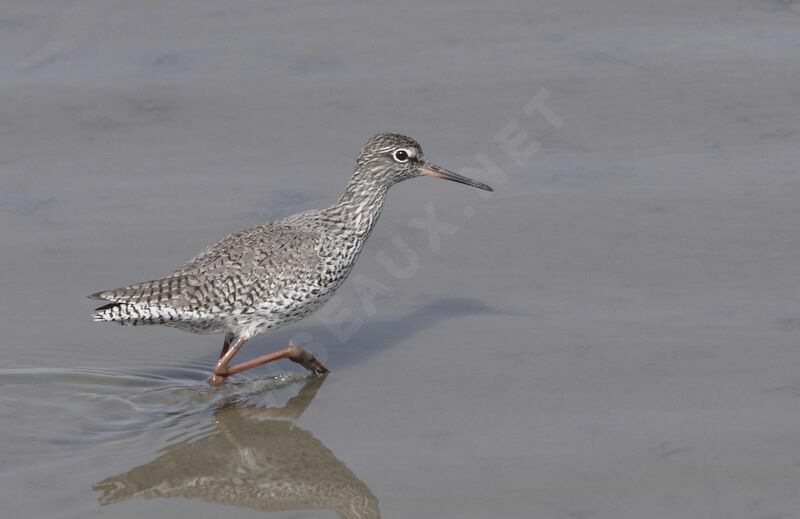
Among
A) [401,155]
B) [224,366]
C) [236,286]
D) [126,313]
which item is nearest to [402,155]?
[401,155]

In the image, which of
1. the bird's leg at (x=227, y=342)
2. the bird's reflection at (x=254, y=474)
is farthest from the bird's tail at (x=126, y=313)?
the bird's reflection at (x=254, y=474)

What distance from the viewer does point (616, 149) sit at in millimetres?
13117

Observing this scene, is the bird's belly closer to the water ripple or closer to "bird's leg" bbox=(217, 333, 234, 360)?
"bird's leg" bbox=(217, 333, 234, 360)

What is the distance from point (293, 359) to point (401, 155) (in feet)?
6.20

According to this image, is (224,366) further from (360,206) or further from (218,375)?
(360,206)

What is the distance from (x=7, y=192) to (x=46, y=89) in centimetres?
181

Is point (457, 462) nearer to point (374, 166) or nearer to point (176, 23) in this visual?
point (374, 166)

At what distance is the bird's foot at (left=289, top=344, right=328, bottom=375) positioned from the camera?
34.0 feet

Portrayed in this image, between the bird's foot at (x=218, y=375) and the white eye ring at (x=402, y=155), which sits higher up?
the white eye ring at (x=402, y=155)

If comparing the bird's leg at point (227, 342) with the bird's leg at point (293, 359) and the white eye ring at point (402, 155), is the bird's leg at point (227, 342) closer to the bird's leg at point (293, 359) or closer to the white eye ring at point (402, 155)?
the bird's leg at point (293, 359)

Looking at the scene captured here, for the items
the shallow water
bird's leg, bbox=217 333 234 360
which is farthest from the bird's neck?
bird's leg, bbox=217 333 234 360

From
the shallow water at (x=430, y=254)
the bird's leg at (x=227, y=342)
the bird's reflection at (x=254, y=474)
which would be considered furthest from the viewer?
the bird's leg at (x=227, y=342)

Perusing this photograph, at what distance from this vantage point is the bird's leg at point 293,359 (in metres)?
10.4

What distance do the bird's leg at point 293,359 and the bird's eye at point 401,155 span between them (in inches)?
69.3
